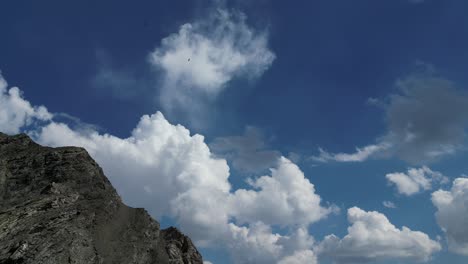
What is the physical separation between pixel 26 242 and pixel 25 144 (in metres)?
40.6

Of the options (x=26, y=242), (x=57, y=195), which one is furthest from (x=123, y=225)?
(x=26, y=242)

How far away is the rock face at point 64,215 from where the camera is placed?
6581cm

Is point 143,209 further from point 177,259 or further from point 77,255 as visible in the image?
point 77,255

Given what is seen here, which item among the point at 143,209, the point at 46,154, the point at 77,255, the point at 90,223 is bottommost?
the point at 77,255

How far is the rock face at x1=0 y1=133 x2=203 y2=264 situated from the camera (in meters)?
65.8

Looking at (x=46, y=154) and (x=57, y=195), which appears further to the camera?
(x=46, y=154)

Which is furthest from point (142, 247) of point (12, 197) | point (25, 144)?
point (25, 144)

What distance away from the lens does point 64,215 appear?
238 ft

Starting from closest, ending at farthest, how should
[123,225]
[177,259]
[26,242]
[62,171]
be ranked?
[26,242]
[123,225]
[62,171]
[177,259]

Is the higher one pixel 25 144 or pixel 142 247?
pixel 25 144

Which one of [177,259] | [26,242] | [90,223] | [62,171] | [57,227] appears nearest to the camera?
[26,242]

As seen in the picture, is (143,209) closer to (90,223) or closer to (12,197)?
(90,223)

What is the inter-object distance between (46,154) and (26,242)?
32262mm

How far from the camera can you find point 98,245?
72.2 metres
